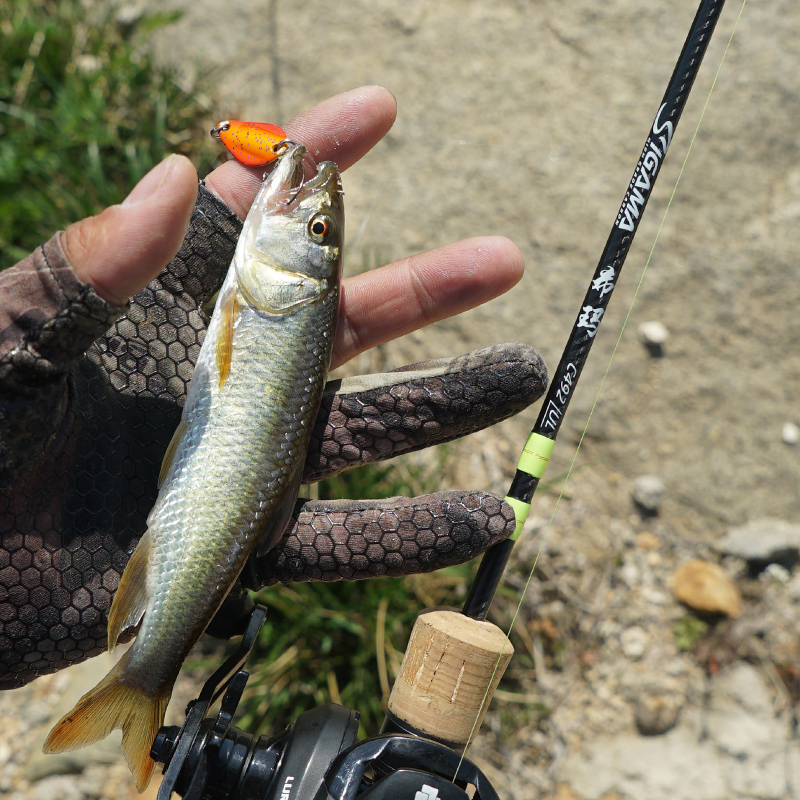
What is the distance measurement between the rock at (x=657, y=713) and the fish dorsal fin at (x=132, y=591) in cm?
245

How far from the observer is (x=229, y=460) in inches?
77.2

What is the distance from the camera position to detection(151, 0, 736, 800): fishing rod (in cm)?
178

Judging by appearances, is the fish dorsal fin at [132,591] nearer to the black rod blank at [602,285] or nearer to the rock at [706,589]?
the black rod blank at [602,285]

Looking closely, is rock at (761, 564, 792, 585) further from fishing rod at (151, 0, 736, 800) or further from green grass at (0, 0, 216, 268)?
green grass at (0, 0, 216, 268)

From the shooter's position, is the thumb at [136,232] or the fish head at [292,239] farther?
the fish head at [292,239]

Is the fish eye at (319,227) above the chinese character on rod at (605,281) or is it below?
below

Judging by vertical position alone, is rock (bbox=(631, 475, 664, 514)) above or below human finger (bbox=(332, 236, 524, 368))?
below

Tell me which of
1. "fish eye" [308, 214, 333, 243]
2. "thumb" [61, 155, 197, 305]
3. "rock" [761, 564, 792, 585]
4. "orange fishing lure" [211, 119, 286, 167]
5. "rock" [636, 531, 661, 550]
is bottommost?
"rock" [636, 531, 661, 550]

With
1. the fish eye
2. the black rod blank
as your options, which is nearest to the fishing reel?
the black rod blank

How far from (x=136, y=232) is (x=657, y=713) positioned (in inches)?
120

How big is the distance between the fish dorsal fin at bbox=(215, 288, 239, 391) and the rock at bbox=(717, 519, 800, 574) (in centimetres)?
278

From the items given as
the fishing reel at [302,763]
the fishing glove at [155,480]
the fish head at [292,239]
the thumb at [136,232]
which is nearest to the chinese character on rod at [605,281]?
the fishing glove at [155,480]

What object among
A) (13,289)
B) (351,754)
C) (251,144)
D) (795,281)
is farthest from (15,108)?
(795,281)

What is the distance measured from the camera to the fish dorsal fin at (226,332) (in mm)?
2025
